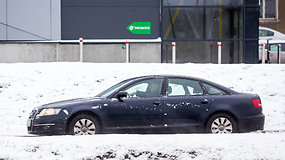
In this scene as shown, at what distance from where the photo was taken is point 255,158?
25.0 ft

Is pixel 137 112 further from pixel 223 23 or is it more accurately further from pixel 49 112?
pixel 223 23

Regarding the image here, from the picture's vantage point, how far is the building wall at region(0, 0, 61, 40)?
25.8 m

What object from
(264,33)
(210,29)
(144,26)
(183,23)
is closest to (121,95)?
(144,26)

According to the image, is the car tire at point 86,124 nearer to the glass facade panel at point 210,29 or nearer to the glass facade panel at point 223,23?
the glass facade panel at point 210,29

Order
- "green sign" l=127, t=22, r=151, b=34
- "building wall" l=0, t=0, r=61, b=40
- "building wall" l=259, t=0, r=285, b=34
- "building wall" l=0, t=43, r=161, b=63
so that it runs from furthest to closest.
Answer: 1. "building wall" l=259, t=0, r=285, b=34
2. "green sign" l=127, t=22, r=151, b=34
3. "building wall" l=0, t=0, r=61, b=40
4. "building wall" l=0, t=43, r=161, b=63

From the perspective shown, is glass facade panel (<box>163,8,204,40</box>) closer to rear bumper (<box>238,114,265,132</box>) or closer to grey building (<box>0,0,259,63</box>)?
grey building (<box>0,0,259,63</box>)

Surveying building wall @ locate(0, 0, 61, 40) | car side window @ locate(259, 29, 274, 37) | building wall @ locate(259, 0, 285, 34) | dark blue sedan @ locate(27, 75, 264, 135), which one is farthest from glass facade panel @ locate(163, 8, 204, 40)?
building wall @ locate(259, 0, 285, 34)

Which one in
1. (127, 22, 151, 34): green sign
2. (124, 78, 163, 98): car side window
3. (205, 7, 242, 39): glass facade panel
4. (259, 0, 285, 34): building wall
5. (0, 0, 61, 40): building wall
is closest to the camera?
(124, 78, 163, 98): car side window

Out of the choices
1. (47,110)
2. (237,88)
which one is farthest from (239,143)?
(237,88)

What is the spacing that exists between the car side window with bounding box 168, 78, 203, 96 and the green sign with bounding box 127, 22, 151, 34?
1427 centimetres

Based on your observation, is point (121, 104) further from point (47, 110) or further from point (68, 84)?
point (68, 84)

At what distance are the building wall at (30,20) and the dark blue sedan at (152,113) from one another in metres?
14.3

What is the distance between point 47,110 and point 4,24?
14.9m

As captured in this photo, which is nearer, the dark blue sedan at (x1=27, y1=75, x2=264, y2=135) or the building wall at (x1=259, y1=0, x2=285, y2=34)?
the dark blue sedan at (x1=27, y1=75, x2=264, y2=135)
